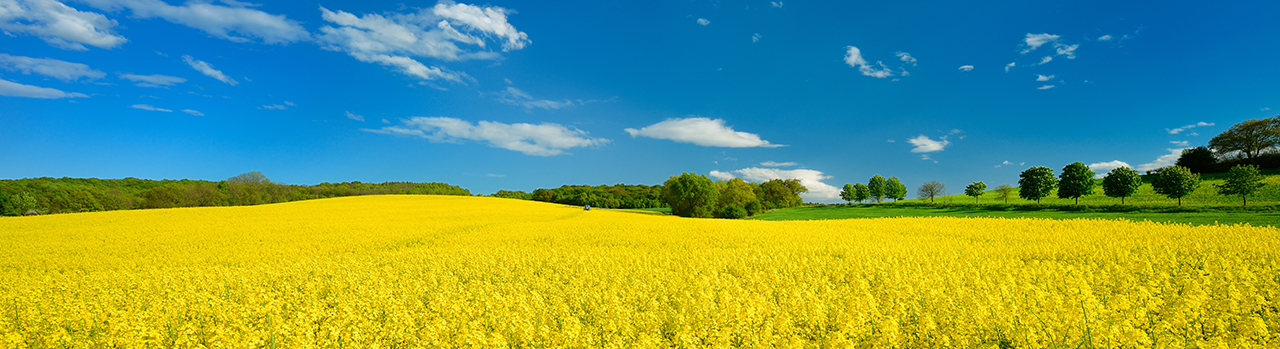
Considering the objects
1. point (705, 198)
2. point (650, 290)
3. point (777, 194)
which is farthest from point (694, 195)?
point (650, 290)

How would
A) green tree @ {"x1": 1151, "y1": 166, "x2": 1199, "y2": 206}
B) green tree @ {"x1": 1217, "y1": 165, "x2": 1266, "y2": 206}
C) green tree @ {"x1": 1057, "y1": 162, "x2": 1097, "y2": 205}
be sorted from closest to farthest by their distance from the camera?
green tree @ {"x1": 1217, "y1": 165, "x2": 1266, "y2": 206} < green tree @ {"x1": 1151, "y1": 166, "x2": 1199, "y2": 206} < green tree @ {"x1": 1057, "y1": 162, "x2": 1097, "y2": 205}

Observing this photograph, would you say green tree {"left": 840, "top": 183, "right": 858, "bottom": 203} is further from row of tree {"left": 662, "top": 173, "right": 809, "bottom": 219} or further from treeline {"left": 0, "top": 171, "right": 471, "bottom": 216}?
treeline {"left": 0, "top": 171, "right": 471, "bottom": 216}

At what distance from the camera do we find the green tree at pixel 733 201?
5447 cm

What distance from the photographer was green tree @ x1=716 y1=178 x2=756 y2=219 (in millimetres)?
54469

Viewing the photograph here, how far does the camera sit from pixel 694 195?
5366 cm

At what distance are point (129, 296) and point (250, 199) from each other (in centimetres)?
6527

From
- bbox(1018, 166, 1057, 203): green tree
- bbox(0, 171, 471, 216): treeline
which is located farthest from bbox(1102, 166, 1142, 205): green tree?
bbox(0, 171, 471, 216): treeline

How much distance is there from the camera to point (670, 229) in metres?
22.7

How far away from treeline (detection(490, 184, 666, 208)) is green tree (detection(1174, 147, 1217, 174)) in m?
86.0

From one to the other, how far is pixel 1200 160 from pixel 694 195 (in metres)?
84.8

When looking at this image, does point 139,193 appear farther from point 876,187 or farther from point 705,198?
point 876,187

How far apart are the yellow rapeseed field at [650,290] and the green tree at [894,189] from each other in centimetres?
7500

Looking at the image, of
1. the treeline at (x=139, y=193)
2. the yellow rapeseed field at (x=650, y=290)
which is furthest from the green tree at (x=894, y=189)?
the treeline at (x=139, y=193)

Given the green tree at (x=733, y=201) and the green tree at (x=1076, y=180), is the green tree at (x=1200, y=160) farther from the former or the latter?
the green tree at (x=733, y=201)
